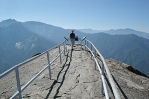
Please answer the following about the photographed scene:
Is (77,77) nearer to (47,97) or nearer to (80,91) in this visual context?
(80,91)

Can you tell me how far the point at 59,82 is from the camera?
922cm

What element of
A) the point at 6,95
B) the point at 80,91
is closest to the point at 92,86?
the point at 80,91

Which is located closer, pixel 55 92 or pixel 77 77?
pixel 55 92

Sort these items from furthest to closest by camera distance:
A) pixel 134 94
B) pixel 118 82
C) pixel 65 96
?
pixel 118 82 → pixel 134 94 → pixel 65 96

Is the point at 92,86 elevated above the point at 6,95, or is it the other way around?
the point at 92,86

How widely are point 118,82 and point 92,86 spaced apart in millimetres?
1525

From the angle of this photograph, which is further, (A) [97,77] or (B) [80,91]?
(A) [97,77]

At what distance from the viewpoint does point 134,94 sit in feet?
25.4

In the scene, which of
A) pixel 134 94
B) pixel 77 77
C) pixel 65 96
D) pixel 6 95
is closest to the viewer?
pixel 65 96

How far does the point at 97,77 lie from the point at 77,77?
974 millimetres

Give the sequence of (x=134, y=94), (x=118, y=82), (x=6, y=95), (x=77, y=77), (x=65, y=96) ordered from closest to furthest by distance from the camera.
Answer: (x=65, y=96) < (x=134, y=94) < (x=6, y=95) < (x=118, y=82) < (x=77, y=77)

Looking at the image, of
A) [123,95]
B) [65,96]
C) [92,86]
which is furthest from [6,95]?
[123,95]

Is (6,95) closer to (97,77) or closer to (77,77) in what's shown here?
(77,77)

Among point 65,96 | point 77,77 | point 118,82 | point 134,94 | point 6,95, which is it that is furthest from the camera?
point 77,77
